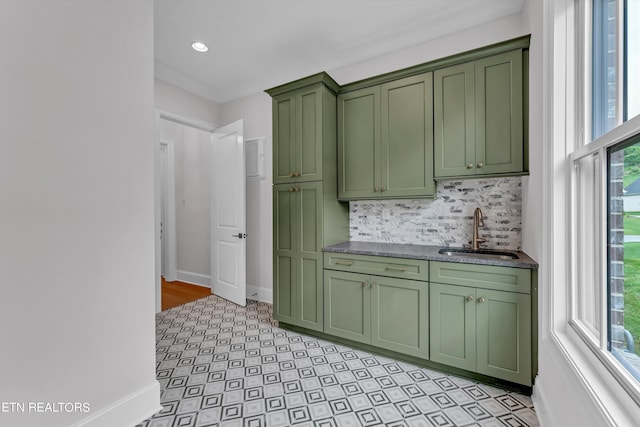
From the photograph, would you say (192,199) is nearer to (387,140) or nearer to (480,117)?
(387,140)

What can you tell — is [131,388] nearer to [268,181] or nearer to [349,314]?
[349,314]

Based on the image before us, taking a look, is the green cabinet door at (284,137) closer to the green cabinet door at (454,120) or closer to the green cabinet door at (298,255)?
the green cabinet door at (298,255)

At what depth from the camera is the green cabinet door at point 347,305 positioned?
2.32 m

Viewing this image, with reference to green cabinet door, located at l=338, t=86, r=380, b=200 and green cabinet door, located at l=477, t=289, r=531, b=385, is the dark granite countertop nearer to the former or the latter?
green cabinet door, located at l=477, t=289, r=531, b=385

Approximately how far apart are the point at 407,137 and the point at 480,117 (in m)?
0.55

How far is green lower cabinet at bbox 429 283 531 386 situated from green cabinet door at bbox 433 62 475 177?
939 millimetres

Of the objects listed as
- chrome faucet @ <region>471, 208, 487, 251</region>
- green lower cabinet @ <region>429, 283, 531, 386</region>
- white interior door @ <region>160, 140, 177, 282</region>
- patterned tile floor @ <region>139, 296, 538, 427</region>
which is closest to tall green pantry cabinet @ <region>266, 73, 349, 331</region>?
patterned tile floor @ <region>139, 296, 538, 427</region>

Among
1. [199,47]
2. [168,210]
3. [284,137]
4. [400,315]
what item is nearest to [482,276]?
[400,315]

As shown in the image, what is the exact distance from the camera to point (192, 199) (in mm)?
4516

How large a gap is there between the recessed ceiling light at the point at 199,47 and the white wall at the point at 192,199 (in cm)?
147

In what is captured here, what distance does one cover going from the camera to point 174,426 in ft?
5.06

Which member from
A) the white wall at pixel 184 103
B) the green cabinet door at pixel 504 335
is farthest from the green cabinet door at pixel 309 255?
the white wall at pixel 184 103

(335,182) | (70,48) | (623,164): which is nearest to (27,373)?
(70,48)

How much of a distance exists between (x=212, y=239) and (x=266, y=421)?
2.73 m
